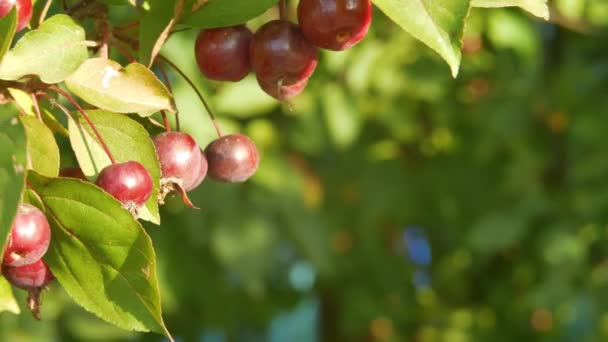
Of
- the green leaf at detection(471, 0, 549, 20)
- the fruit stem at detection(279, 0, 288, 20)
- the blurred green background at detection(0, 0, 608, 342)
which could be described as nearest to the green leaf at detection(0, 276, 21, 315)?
the fruit stem at detection(279, 0, 288, 20)

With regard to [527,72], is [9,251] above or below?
above

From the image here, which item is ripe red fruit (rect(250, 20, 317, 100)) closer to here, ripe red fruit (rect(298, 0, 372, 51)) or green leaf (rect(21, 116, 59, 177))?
ripe red fruit (rect(298, 0, 372, 51))

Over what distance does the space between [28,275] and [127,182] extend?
0.14 meters

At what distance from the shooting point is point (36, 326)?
99.5 inches

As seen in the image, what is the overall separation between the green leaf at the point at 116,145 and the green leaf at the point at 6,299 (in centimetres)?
15

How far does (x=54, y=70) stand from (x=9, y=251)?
0.18 m

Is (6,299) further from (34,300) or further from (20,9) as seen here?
(20,9)

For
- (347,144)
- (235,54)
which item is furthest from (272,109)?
(235,54)

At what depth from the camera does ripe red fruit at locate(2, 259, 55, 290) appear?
3.32ft

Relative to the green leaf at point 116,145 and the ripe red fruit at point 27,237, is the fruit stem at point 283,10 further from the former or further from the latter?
the ripe red fruit at point 27,237

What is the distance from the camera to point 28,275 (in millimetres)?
1019

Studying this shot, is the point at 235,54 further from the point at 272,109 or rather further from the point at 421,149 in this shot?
the point at 421,149

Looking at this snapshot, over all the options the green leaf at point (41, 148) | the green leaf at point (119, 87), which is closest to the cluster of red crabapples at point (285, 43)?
the green leaf at point (119, 87)

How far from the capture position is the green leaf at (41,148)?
0.99 metres
